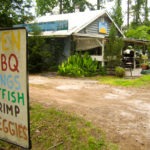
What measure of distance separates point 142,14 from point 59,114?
35.2 metres

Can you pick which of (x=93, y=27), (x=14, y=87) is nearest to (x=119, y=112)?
(x=14, y=87)

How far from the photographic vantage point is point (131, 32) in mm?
25969

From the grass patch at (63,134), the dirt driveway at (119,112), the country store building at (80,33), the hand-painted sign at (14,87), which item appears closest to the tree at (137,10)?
the country store building at (80,33)

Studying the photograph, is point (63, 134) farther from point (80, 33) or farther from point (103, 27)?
point (103, 27)

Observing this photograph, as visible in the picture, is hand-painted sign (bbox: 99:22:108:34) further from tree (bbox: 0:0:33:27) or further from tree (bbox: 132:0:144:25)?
tree (bbox: 132:0:144:25)

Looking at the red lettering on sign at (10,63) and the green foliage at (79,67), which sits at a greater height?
the red lettering on sign at (10,63)

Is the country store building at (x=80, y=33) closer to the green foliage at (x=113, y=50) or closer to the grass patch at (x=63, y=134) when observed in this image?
the green foliage at (x=113, y=50)

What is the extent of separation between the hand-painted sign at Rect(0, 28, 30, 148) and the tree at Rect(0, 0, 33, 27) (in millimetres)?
3603

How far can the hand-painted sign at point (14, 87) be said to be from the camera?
229 centimetres

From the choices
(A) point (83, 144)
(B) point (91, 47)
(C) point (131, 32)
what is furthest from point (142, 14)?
(A) point (83, 144)

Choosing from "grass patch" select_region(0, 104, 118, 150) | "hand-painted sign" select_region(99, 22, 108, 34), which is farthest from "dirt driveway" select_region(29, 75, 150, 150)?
"hand-painted sign" select_region(99, 22, 108, 34)

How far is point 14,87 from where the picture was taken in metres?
2.42

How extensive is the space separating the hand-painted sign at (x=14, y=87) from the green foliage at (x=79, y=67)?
12.2 meters

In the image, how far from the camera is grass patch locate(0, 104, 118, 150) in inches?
170
